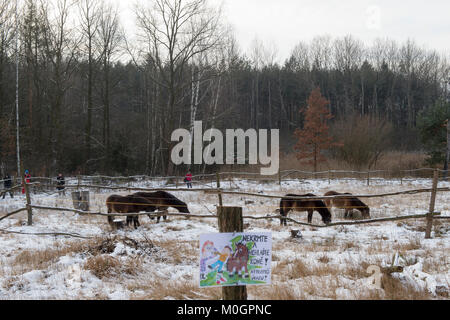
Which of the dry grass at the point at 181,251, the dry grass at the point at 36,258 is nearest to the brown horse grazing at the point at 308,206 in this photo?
the dry grass at the point at 181,251

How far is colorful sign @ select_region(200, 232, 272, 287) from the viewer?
3.05 metres

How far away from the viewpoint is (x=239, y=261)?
3117 millimetres

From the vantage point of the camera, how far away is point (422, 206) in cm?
1210

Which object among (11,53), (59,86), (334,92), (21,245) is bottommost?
(21,245)

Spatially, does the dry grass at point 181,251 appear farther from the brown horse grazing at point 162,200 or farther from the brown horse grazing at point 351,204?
the brown horse grazing at point 351,204

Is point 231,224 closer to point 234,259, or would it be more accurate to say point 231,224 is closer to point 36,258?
point 234,259

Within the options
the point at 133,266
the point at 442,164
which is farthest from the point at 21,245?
the point at 442,164

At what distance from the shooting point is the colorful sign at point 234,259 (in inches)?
120

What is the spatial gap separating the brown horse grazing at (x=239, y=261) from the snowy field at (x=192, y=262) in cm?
118

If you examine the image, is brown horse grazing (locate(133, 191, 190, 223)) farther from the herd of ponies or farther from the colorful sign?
the colorful sign

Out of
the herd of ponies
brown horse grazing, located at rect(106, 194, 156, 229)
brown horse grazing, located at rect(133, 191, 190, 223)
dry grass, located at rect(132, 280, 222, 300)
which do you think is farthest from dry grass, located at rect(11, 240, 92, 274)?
brown horse grazing, located at rect(133, 191, 190, 223)

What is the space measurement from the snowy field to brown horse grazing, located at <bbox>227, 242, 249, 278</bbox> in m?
1.18
